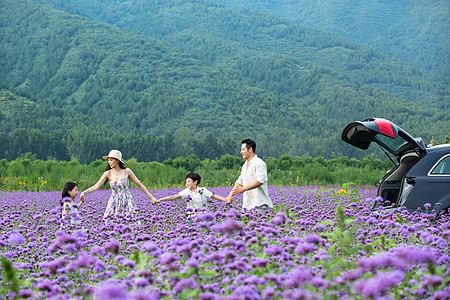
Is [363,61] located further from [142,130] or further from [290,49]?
[142,130]

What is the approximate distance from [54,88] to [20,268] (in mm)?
120958

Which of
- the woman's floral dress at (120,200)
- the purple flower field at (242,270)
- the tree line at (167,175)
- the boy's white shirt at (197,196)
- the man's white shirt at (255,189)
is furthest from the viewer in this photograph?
the tree line at (167,175)

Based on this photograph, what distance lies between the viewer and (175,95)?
108125 millimetres

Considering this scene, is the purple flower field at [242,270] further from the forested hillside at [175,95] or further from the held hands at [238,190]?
the forested hillside at [175,95]

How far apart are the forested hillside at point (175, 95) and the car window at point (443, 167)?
2419 inches

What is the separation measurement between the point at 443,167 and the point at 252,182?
8.54 feet

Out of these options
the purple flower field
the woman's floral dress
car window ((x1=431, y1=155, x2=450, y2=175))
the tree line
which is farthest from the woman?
the tree line

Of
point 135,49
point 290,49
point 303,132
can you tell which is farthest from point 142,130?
point 290,49

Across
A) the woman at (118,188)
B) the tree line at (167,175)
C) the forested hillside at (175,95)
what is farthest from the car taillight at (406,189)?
the forested hillside at (175,95)

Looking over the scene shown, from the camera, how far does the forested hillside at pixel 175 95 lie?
7575 centimetres

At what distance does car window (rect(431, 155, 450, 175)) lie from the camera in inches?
289

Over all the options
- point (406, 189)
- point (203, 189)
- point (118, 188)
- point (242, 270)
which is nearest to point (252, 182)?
point (203, 189)

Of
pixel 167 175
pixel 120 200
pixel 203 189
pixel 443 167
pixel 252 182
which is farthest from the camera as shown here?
pixel 167 175

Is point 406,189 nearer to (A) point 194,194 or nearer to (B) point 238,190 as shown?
(B) point 238,190
